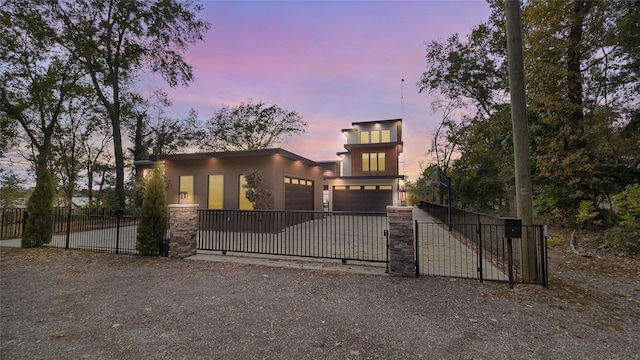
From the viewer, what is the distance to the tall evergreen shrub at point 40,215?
7578 mm

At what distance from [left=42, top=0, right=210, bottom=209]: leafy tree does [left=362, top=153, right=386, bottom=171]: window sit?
1350 centimetres

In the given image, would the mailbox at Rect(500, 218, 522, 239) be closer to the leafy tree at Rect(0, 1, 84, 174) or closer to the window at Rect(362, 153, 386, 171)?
the window at Rect(362, 153, 386, 171)

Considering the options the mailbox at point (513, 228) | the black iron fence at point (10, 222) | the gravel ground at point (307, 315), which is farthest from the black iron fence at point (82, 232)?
the mailbox at point (513, 228)

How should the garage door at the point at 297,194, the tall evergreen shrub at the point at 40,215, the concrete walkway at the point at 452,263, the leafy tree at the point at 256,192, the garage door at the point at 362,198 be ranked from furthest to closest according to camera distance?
the garage door at the point at 362,198 → the garage door at the point at 297,194 → the leafy tree at the point at 256,192 → the tall evergreen shrub at the point at 40,215 → the concrete walkway at the point at 452,263

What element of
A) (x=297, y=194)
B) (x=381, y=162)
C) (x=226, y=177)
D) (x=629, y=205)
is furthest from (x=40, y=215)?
(x=381, y=162)

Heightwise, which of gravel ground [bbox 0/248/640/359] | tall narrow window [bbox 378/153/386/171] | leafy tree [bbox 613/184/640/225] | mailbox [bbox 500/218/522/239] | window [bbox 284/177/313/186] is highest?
tall narrow window [bbox 378/153/386/171]

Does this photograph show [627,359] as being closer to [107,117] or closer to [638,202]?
[638,202]

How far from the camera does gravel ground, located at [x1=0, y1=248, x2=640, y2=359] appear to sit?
102 inches

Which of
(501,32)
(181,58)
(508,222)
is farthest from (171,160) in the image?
(501,32)

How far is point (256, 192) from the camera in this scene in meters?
10.2

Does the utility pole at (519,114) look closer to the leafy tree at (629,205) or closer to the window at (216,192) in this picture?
the leafy tree at (629,205)

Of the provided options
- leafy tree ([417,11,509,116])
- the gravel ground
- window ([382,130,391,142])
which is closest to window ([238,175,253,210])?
the gravel ground

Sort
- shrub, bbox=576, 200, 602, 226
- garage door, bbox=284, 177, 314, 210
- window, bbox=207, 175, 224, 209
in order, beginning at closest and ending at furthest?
1. shrub, bbox=576, 200, 602, 226
2. window, bbox=207, 175, 224, 209
3. garage door, bbox=284, 177, 314, 210

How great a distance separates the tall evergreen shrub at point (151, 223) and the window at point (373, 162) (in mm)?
15801
